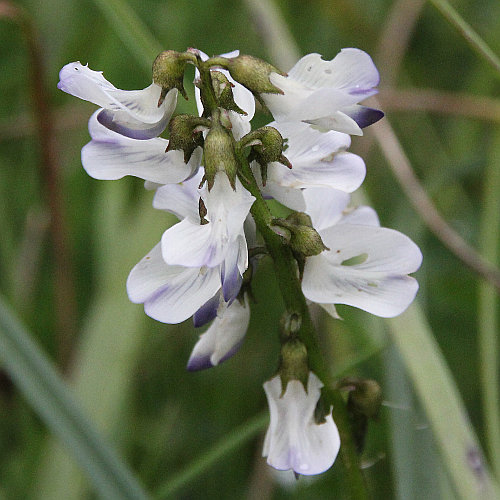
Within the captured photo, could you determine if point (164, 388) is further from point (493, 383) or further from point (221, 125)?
point (221, 125)

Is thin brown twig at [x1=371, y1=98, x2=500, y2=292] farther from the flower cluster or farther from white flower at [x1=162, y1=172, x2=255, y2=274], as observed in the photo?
white flower at [x1=162, y1=172, x2=255, y2=274]

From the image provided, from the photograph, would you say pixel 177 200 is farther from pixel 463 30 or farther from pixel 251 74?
pixel 463 30

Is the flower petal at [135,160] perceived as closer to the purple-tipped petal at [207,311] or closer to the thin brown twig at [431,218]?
the purple-tipped petal at [207,311]

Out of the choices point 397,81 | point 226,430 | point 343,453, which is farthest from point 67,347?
point 397,81

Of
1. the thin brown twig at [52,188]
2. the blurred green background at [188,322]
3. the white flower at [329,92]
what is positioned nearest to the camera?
the white flower at [329,92]

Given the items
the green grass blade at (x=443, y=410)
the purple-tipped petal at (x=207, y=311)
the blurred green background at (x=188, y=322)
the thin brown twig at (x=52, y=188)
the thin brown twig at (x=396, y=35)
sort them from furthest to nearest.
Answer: the thin brown twig at (x=396, y=35), the thin brown twig at (x=52, y=188), the blurred green background at (x=188, y=322), the green grass blade at (x=443, y=410), the purple-tipped petal at (x=207, y=311)

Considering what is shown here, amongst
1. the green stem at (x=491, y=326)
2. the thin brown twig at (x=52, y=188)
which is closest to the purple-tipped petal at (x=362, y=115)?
the green stem at (x=491, y=326)
